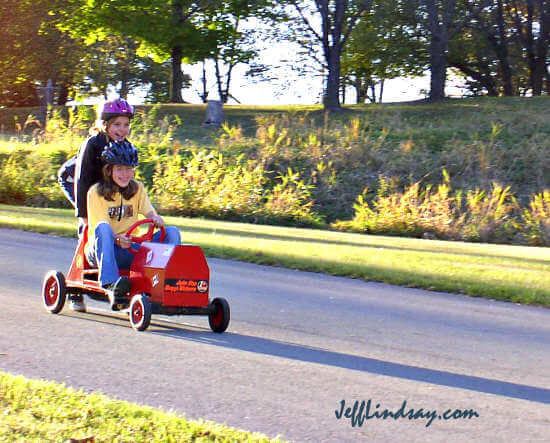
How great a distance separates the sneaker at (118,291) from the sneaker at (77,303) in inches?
35.7

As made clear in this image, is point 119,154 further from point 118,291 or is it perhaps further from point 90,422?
point 90,422

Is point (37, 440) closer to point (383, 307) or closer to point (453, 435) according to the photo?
point (453, 435)

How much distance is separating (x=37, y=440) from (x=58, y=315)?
3.81 metres

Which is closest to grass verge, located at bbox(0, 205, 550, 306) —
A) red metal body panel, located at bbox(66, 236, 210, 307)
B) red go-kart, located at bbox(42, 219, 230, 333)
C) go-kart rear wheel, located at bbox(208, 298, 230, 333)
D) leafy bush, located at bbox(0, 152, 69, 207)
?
go-kart rear wheel, located at bbox(208, 298, 230, 333)

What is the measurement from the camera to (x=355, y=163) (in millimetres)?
23172

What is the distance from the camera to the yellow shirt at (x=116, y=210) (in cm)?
732

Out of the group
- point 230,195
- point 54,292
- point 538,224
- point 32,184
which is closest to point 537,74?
point 538,224

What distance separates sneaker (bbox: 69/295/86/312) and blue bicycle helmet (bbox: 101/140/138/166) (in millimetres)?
1574

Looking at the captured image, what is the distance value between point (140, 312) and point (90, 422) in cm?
266

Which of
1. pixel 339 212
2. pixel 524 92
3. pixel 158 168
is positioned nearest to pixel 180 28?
A: pixel 158 168

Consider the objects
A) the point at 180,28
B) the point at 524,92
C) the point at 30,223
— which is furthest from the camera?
the point at 524,92

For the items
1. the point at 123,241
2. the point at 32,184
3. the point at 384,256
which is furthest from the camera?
the point at 32,184

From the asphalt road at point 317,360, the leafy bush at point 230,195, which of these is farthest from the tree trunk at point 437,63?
the asphalt road at point 317,360

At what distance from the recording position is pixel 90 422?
14.6 ft
